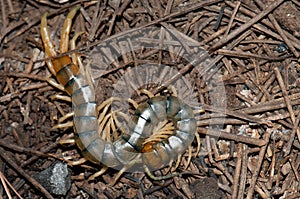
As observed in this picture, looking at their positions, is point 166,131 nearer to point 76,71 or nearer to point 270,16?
point 76,71

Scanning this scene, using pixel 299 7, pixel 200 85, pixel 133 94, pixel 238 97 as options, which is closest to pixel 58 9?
pixel 133 94

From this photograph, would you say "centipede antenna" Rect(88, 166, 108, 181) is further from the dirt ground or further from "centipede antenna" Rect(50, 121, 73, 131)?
"centipede antenna" Rect(50, 121, 73, 131)

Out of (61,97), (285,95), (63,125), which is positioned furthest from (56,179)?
(285,95)

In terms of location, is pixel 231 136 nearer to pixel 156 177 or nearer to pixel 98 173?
pixel 156 177

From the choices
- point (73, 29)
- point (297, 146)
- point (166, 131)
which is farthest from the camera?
point (73, 29)

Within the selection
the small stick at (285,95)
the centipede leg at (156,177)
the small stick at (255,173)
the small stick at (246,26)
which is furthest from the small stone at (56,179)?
the small stick at (285,95)

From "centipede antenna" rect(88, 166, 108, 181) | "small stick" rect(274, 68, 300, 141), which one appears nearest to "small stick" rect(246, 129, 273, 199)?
"small stick" rect(274, 68, 300, 141)
